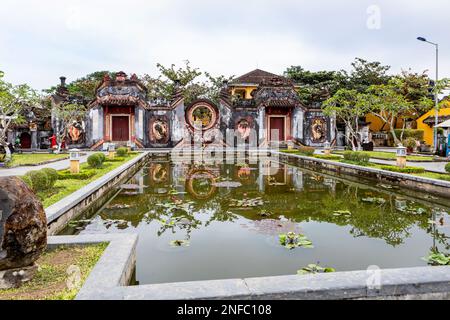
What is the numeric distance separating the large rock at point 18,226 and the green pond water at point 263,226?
4.25ft

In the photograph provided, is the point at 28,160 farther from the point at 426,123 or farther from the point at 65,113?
the point at 426,123

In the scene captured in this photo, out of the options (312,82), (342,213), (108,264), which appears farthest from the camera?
(312,82)

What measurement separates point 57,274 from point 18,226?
0.73 meters

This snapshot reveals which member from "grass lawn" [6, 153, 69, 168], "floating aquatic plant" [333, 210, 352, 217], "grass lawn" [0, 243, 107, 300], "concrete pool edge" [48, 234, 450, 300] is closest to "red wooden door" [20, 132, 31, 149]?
"grass lawn" [6, 153, 69, 168]

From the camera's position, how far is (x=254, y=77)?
43.6m

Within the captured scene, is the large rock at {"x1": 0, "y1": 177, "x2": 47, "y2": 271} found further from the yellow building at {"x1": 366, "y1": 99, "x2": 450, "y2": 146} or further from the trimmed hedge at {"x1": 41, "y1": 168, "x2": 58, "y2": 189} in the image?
the yellow building at {"x1": 366, "y1": 99, "x2": 450, "y2": 146}

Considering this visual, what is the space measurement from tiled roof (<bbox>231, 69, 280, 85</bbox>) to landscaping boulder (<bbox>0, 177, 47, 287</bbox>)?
3974 cm

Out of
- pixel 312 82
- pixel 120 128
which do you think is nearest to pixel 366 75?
pixel 312 82

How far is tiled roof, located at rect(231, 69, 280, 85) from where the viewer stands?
140 feet

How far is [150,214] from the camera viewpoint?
7.67 metres

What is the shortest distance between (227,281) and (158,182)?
30.5 feet


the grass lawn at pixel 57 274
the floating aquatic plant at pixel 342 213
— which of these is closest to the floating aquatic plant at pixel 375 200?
the floating aquatic plant at pixel 342 213
